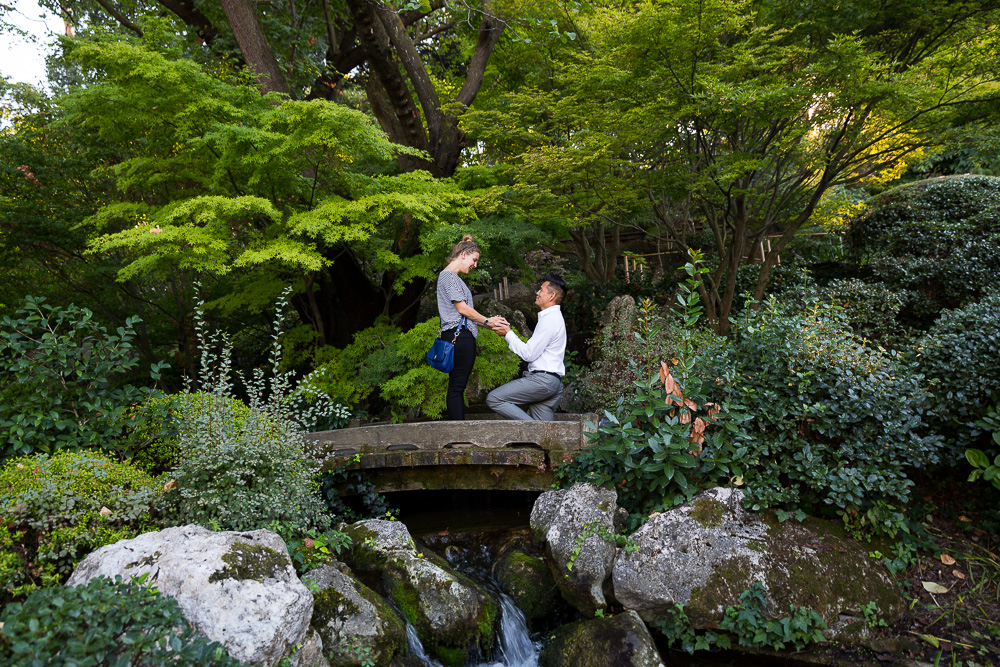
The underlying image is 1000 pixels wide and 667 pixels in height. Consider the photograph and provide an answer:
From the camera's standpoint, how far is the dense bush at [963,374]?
4516 mm

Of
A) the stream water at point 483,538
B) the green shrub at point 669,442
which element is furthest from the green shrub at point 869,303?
the stream water at point 483,538

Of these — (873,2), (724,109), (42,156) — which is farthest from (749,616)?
(42,156)

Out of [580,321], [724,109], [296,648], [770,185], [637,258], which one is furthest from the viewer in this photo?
[637,258]

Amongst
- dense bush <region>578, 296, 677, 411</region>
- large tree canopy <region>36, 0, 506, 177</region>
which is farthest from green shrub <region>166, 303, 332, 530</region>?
large tree canopy <region>36, 0, 506, 177</region>

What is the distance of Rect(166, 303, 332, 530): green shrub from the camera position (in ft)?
13.3

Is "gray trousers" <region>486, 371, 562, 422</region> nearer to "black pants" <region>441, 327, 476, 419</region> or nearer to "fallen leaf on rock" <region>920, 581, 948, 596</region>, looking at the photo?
"black pants" <region>441, 327, 476, 419</region>

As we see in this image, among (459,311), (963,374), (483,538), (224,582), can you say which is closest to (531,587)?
(483,538)

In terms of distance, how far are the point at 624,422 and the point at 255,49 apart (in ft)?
23.0

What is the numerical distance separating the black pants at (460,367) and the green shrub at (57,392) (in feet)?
8.64

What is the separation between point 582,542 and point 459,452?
180 centimetres

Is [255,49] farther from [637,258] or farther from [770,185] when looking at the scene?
[637,258]

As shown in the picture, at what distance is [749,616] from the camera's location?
13.2 feet

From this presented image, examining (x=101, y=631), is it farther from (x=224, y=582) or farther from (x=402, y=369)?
(x=402, y=369)

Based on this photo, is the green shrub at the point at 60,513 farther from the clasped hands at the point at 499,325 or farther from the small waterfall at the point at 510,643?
the clasped hands at the point at 499,325
